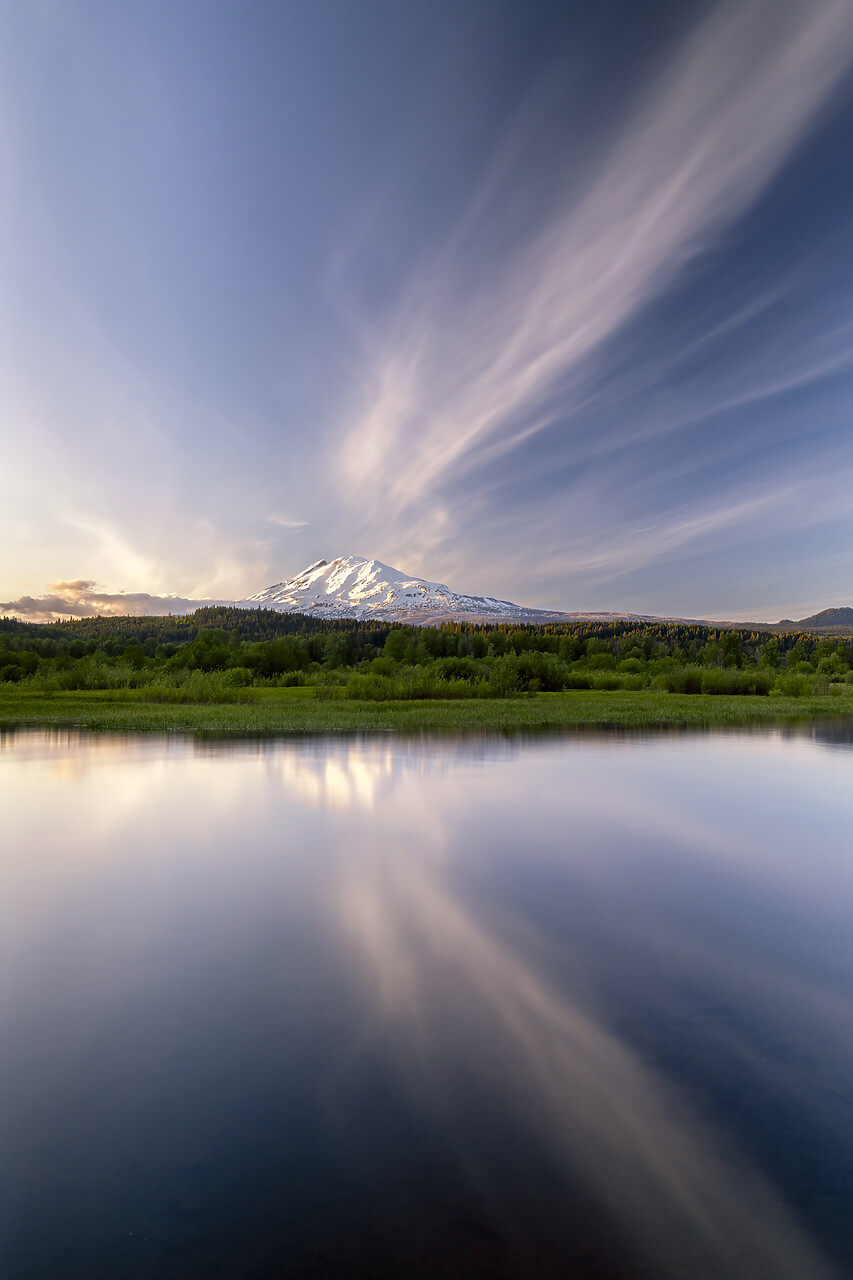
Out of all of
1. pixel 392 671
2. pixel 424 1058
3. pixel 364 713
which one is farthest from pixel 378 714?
pixel 424 1058

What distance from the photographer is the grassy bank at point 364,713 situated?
99.4 feet

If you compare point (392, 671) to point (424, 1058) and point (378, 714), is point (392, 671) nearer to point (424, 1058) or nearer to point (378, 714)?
point (378, 714)

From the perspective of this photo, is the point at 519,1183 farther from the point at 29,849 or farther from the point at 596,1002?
the point at 29,849

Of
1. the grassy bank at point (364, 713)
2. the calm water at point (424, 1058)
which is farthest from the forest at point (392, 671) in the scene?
the calm water at point (424, 1058)

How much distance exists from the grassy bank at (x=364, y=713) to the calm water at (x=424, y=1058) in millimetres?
20399

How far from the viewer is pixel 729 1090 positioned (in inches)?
151

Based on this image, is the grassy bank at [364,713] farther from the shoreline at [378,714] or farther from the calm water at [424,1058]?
the calm water at [424,1058]

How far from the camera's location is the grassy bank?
99.4ft

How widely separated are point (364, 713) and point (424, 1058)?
31.0 metres

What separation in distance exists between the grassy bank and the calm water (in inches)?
803

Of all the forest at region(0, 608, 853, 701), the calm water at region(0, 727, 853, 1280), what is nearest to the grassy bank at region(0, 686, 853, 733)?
the forest at region(0, 608, 853, 701)

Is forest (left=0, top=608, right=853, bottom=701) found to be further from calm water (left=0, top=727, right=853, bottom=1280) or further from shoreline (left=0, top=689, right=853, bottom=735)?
calm water (left=0, top=727, right=853, bottom=1280)

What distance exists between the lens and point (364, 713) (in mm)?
34969

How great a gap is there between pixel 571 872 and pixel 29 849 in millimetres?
7633
